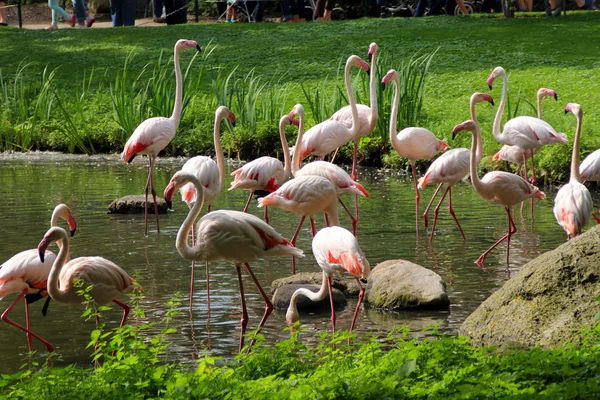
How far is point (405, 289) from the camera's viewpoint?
7074 mm

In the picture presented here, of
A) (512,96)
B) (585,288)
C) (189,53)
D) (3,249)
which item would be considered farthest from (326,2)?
(585,288)

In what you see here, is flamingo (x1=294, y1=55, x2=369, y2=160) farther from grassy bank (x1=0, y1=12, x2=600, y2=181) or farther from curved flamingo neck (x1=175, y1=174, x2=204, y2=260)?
curved flamingo neck (x1=175, y1=174, x2=204, y2=260)

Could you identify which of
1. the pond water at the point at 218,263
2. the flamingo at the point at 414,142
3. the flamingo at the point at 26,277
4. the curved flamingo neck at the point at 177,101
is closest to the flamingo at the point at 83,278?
the flamingo at the point at 26,277

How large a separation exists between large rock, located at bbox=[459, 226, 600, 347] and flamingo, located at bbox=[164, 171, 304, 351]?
4.75ft

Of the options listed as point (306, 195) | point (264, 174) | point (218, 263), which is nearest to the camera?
point (306, 195)

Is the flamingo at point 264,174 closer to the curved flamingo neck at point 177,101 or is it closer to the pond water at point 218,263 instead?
the pond water at point 218,263

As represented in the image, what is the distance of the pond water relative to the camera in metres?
6.62

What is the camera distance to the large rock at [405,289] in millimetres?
6969

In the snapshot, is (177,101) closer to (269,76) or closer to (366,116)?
(366,116)

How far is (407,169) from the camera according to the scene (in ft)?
45.3

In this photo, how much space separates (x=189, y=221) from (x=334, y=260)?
0.97 metres

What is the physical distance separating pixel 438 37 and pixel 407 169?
7164mm

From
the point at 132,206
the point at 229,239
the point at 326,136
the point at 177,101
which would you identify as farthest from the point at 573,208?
the point at 132,206

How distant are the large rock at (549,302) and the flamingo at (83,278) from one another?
7.43 feet
